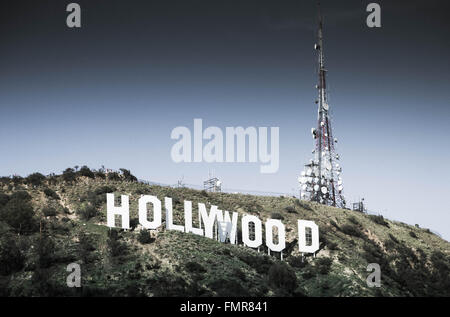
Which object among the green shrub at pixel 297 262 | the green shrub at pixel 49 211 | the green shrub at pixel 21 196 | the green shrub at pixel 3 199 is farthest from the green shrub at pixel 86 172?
the green shrub at pixel 297 262

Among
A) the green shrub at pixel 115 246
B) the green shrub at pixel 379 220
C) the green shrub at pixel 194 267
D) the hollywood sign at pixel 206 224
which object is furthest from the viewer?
the green shrub at pixel 379 220

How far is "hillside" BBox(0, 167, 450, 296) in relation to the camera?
27.2 meters

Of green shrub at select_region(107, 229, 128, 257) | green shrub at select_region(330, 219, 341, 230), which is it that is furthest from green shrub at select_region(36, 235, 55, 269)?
green shrub at select_region(330, 219, 341, 230)

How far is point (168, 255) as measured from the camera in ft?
104

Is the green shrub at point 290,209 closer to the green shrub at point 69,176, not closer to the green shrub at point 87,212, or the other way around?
→ the green shrub at point 87,212

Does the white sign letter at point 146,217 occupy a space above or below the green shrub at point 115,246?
above

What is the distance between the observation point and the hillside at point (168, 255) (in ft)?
89.2

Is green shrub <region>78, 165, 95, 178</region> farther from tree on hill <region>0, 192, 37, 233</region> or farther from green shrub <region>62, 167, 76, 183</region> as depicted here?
tree on hill <region>0, 192, 37, 233</region>

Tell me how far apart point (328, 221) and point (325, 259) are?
13.5 meters

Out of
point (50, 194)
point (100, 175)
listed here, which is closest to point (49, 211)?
point (50, 194)

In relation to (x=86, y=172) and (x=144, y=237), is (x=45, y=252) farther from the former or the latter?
(x=86, y=172)

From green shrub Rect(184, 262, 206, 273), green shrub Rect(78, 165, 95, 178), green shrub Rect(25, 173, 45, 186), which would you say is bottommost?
green shrub Rect(184, 262, 206, 273)
